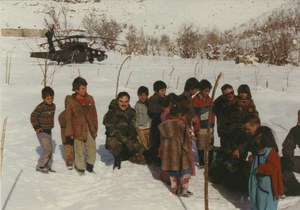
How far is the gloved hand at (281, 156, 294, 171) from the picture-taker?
12.1 ft

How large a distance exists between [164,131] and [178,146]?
0.27 metres

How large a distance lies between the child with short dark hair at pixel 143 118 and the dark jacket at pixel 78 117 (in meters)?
0.83

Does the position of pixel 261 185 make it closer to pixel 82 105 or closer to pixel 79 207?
pixel 79 207

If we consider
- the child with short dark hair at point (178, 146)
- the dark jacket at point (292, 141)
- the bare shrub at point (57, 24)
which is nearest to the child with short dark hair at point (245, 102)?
the dark jacket at point (292, 141)

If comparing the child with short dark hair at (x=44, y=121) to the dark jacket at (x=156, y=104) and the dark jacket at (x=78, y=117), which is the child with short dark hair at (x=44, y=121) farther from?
the dark jacket at (x=156, y=104)

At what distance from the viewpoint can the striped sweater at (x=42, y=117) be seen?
4.13m

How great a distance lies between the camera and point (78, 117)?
429cm

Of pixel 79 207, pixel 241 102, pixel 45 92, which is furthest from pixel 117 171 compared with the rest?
pixel 241 102

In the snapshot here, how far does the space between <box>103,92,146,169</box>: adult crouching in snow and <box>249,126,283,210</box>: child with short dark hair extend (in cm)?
207

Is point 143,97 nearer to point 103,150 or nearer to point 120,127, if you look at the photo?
point 120,127

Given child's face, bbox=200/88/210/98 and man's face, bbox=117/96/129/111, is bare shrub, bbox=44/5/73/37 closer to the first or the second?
man's face, bbox=117/96/129/111

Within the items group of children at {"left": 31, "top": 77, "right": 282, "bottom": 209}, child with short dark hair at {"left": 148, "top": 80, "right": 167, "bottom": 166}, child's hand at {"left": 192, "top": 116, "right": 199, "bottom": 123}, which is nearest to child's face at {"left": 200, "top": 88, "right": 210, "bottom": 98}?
group of children at {"left": 31, "top": 77, "right": 282, "bottom": 209}

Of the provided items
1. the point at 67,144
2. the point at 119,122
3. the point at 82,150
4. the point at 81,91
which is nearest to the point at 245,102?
the point at 119,122

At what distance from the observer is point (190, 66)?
602 inches
